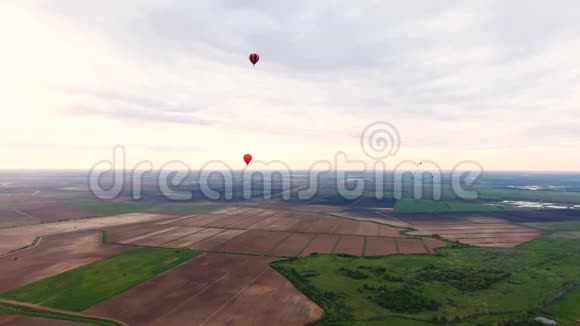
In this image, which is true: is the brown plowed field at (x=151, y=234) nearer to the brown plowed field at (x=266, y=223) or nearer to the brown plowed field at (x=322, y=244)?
the brown plowed field at (x=266, y=223)

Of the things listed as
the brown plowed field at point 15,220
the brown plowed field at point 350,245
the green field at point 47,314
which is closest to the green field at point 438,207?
the brown plowed field at point 350,245

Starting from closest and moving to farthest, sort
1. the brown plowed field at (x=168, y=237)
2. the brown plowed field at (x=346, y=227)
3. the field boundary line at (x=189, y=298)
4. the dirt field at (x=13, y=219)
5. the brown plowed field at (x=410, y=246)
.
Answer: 1. the field boundary line at (x=189, y=298)
2. the brown plowed field at (x=410, y=246)
3. the brown plowed field at (x=168, y=237)
4. the brown plowed field at (x=346, y=227)
5. the dirt field at (x=13, y=219)

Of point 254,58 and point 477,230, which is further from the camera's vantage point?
point 477,230

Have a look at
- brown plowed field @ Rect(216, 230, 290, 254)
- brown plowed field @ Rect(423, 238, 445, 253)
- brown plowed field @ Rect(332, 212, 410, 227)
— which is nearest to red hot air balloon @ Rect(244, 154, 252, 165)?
brown plowed field @ Rect(216, 230, 290, 254)

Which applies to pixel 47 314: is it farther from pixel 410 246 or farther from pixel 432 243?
pixel 432 243

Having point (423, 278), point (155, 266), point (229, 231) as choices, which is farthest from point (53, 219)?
point (423, 278)

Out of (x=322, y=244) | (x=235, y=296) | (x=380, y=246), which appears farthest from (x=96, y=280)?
(x=380, y=246)
